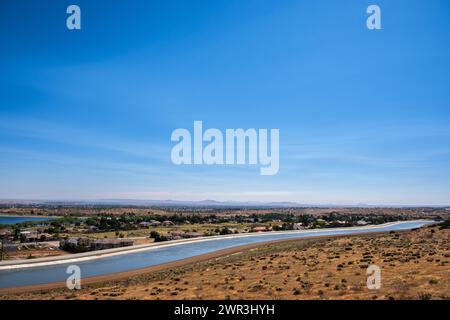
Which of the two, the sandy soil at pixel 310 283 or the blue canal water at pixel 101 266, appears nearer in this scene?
the sandy soil at pixel 310 283

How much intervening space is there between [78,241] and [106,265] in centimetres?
1416

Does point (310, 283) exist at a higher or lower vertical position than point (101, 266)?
higher

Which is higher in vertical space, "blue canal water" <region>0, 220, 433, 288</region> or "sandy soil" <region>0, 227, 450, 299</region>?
"sandy soil" <region>0, 227, 450, 299</region>

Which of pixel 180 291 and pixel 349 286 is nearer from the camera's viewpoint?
pixel 349 286

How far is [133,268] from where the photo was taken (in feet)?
106

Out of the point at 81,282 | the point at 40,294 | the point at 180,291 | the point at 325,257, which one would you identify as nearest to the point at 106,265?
the point at 81,282

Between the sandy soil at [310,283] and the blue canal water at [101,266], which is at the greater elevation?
the sandy soil at [310,283]

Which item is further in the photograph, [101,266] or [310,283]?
[101,266]

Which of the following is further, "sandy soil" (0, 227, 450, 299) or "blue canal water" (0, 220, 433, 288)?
"blue canal water" (0, 220, 433, 288)
